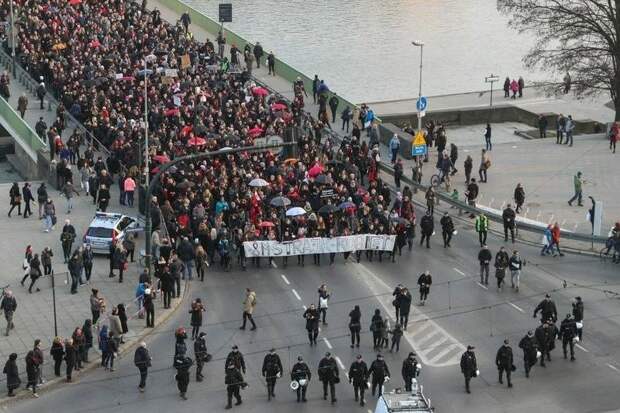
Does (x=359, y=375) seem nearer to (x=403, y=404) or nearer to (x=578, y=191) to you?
(x=403, y=404)

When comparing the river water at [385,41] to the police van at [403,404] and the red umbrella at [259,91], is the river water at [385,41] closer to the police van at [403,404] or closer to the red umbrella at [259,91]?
the red umbrella at [259,91]

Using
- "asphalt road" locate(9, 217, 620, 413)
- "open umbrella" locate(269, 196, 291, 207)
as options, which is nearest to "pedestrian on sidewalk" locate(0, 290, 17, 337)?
"asphalt road" locate(9, 217, 620, 413)

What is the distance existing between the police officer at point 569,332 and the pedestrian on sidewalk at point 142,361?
1051cm

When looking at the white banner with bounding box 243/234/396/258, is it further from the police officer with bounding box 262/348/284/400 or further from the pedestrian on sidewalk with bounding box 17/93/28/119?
the pedestrian on sidewalk with bounding box 17/93/28/119

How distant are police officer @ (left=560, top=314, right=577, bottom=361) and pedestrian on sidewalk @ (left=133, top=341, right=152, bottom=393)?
10510 mm

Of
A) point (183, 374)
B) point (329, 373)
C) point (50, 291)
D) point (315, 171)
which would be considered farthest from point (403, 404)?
point (315, 171)

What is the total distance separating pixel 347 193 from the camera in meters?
49.2

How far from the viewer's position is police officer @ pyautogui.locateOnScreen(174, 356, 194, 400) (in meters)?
35.2

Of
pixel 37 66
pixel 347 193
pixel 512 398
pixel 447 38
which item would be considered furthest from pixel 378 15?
pixel 512 398

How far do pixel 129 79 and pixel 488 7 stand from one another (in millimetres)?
67360

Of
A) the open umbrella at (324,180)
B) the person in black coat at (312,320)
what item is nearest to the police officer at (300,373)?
the person in black coat at (312,320)

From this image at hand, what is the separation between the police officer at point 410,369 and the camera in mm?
34969

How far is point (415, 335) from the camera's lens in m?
39.7

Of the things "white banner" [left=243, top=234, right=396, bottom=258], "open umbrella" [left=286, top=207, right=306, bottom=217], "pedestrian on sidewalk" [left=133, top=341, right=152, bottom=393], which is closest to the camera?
"pedestrian on sidewalk" [left=133, top=341, right=152, bottom=393]
